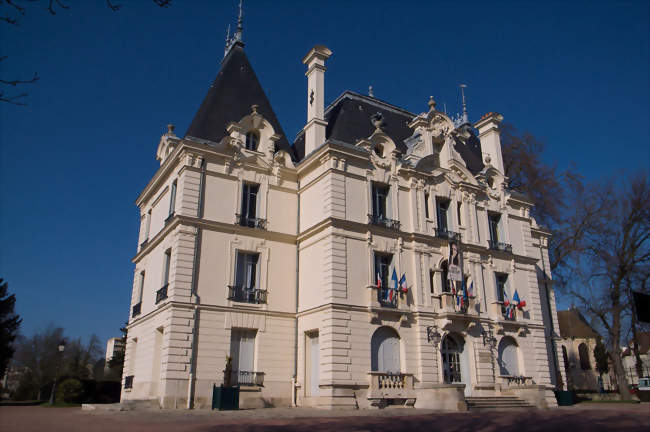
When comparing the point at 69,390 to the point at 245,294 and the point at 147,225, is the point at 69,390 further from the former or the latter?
the point at 245,294

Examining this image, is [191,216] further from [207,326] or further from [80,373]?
[80,373]

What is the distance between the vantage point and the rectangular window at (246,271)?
2104 cm

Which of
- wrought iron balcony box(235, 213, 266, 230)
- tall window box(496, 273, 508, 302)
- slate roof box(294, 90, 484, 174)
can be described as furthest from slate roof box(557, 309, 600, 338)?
wrought iron balcony box(235, 213, 266, 230)

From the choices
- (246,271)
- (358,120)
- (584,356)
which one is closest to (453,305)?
(246,271)

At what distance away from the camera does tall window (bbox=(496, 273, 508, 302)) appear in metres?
25.1

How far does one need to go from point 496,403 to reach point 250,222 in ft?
42.0

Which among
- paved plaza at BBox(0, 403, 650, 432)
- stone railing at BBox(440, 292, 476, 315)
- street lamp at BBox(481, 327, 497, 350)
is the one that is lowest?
paved plaza at BBox(0, 403, 650, 432)

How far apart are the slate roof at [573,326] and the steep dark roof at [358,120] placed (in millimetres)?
39299

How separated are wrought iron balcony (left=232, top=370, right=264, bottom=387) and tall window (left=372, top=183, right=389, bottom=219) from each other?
27.6 ft

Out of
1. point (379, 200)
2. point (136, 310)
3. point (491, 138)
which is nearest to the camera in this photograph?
point (379, 200)

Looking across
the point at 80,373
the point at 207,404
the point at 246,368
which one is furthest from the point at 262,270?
the point at 80,373

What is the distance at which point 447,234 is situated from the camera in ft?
77.8

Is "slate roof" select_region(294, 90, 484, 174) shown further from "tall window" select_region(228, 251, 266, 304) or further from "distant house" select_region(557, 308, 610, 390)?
"distant house" select_region(557, 308, 610, 390)

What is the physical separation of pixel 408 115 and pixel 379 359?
563 inches
